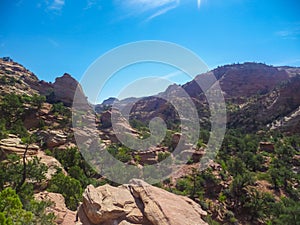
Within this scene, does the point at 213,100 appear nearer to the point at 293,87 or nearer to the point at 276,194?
the point at 293,87

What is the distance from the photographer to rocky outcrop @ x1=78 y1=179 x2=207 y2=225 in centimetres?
783

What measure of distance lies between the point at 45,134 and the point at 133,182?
28.3m

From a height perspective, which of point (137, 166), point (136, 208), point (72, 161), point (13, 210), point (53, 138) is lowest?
point (137, 166)

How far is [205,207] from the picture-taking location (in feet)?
75.3

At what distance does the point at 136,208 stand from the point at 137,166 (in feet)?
79.6

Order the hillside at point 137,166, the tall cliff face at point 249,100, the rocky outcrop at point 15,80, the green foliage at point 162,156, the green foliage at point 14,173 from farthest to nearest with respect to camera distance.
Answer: the tall cliff face at point 249,100 < the rocky outcrop at point 15,80 < the green foliage at point 162,156 < the green foliage at point 14,173 < the hillside at point 137,166

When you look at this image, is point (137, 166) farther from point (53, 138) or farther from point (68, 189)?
point (68, 189)

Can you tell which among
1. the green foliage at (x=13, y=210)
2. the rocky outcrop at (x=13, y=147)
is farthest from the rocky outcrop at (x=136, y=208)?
the rocky outcrop at (x=13, y=147)

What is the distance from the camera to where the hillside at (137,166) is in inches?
A: 342

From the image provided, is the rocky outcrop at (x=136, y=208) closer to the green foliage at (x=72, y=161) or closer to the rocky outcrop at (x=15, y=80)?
the green foliage at (x=72, y=161)

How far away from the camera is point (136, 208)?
8.49 metres

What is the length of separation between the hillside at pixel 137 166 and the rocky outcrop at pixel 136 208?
0.12 feet

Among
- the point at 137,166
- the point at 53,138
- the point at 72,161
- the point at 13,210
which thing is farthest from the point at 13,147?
the point at 13,210

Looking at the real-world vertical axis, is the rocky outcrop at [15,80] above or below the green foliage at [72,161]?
above
